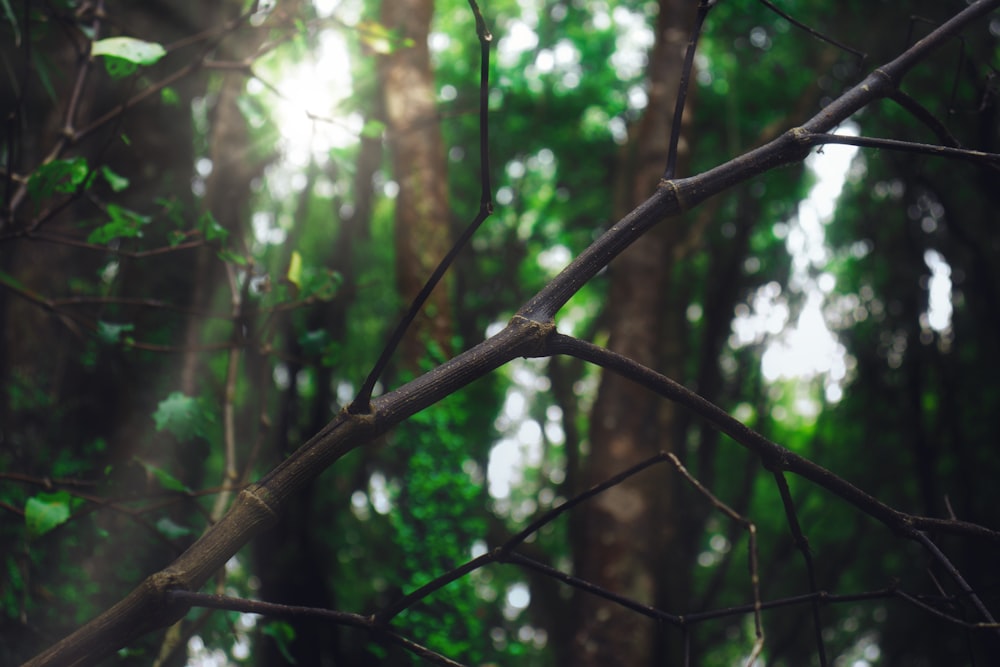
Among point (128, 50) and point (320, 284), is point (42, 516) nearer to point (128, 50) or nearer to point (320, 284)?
point (320, 284)

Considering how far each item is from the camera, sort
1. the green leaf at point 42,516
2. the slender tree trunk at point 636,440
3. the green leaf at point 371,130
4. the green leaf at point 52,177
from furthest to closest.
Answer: the slender tree trunk at point 636,440
the green leaf at point 371,130
the green leaf at point 52,177
the green leaf at point 42,516

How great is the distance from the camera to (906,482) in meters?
7.31

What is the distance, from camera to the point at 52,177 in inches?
63.3

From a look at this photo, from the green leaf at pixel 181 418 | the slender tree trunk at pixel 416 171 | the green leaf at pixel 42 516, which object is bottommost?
the green leaf at pixel 42 516

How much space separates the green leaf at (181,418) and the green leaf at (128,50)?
812 millimetres

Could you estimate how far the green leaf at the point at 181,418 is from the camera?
1839 millimetres

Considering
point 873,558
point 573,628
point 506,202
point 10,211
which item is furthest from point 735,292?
point 10,211

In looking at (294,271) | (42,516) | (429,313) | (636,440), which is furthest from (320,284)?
(636,440)

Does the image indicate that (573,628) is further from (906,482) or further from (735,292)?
(906,482)

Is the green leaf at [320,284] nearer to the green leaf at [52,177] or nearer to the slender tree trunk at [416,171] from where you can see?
the green leaf at [52,177]

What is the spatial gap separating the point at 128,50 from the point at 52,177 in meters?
0.33

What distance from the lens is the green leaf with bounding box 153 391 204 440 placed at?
1.84 meters

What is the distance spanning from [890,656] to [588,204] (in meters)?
5.38

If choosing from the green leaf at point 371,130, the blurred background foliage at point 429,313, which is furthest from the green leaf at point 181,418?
the green leaf at point 371,130
